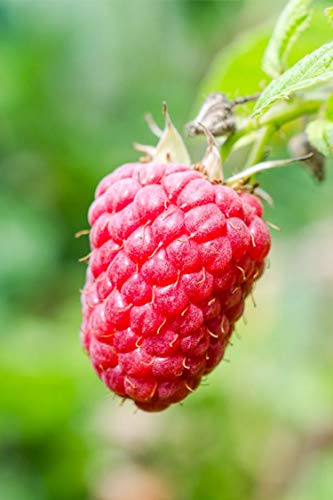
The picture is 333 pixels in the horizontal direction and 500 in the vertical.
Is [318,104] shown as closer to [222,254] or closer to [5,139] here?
[222,254]

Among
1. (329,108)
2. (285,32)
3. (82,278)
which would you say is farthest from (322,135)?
(82,278)

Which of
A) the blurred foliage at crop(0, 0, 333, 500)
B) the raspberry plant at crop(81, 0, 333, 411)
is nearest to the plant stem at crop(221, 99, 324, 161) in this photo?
the raspberry plant at crop(81, 0, 333, 411)

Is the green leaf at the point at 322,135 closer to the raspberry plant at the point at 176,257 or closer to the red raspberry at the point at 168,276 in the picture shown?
the raspberry plant at the point at 176,257

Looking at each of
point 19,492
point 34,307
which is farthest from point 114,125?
point 19,492

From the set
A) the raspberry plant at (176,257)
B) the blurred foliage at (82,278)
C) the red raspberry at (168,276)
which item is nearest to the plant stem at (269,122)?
the raspberry plant at (176,257)

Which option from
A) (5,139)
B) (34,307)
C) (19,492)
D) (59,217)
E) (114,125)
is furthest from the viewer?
(114,125)

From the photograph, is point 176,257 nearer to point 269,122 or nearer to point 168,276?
point 168,276

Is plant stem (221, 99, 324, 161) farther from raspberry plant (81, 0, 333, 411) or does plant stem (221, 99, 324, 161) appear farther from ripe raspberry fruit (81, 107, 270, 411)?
ripe raspberry fruit (81, 107, 270, 411)

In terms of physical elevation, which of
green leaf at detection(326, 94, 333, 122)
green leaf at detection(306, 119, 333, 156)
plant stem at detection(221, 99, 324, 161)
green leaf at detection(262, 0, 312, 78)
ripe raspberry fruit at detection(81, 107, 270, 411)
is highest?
green leaf at detection(262, 0, 312, 78)
